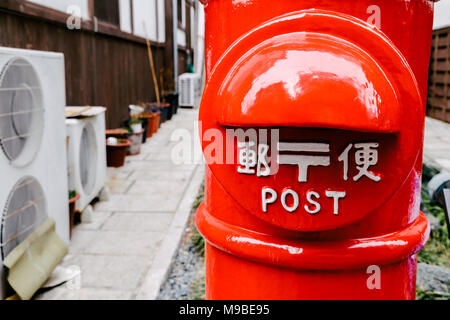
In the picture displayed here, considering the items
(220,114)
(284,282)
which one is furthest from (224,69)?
(284,282)

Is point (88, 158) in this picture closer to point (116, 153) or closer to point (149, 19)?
point (116, 153)

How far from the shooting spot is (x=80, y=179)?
3.99 m

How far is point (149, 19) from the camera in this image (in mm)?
10383

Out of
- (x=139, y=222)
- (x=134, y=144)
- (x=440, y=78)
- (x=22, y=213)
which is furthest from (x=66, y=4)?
(x=440, y=78)

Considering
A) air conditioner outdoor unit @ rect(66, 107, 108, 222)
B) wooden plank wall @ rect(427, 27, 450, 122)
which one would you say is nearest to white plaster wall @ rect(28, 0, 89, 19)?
air conditioner outdoor unit @ rect(66, 107, 108, 222)

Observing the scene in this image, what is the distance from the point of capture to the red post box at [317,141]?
0.74 m

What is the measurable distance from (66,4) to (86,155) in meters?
2.30

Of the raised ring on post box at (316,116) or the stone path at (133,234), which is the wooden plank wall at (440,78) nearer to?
the stone path at (133,234)

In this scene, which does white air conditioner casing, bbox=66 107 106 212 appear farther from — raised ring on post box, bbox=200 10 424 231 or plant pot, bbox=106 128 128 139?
raised ring on post box, bbox=200 10 424 231

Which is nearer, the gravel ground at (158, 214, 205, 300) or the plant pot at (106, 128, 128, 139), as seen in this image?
the gravel ground at (158, 214, 205, 300)

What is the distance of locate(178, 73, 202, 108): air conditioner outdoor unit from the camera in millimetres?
13188

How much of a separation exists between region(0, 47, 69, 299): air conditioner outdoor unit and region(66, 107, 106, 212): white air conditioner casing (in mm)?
451

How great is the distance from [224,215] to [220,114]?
298mm

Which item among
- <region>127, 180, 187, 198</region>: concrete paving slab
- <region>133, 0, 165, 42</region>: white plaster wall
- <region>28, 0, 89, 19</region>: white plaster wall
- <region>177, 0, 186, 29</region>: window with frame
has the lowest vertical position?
<region>127, 180, 187, 198</region>: concrete paving slab
